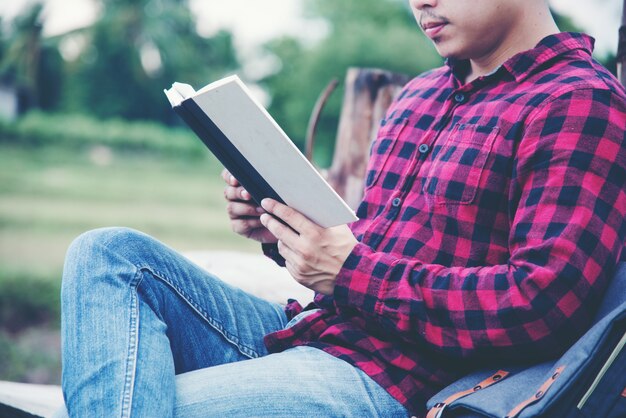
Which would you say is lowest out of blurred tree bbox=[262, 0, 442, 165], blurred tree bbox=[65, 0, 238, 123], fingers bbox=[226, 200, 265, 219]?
blurred tree bbox=[262, 0, 442, 165]

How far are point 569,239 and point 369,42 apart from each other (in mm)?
15771

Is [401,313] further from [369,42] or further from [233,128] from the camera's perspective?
[369,42]

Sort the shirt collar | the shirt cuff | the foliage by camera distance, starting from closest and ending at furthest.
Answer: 1. the shirt cuff
2. the shirt collar
3. the foliage

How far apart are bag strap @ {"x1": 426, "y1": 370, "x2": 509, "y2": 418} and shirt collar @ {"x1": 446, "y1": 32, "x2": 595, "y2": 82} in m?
0.59

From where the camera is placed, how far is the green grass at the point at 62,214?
4.69 meters

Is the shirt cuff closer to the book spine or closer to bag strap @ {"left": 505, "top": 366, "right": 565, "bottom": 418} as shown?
the book spine

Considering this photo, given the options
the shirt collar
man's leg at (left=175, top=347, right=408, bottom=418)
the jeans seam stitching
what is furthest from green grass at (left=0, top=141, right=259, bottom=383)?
the shirt collar

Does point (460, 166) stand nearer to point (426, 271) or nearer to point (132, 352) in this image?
point (426, 271)

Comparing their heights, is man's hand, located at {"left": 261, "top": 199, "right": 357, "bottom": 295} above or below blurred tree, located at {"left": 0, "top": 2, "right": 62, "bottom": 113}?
below

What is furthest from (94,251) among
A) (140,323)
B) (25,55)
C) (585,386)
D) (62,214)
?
(25,55)

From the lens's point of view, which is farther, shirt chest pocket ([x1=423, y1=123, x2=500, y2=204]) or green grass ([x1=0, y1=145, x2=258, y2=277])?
green grass ([x1=0, y1=145, x2=258, y2=277])

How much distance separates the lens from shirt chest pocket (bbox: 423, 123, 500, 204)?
1.26 metres

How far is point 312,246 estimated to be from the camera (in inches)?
47.8

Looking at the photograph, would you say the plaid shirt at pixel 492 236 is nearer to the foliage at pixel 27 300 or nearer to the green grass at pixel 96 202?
the foliage at pixel 27 300
